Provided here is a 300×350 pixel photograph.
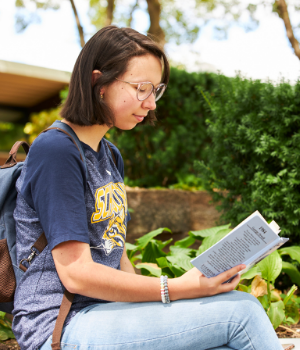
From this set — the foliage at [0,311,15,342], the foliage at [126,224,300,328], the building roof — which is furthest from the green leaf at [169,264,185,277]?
the building roof

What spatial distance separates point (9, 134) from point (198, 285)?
33.2ft

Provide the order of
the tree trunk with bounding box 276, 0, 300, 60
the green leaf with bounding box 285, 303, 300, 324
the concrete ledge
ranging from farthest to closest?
the tree trunk with bounding box 276, 0, 300, 60
the concrete ledge
the green leaf with bounding box 285, 303, 300, 324

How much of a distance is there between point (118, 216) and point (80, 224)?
1.15 feet

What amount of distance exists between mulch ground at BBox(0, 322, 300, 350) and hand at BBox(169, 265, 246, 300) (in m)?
1.28

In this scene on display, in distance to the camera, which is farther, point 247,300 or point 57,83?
point 57,83

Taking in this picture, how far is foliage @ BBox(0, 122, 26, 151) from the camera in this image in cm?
986

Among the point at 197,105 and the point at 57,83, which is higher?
the point at 197,105

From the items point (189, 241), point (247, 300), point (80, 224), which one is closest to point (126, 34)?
point (80, 224)

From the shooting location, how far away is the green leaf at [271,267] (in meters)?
2.28

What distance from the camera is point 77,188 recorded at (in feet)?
4.27

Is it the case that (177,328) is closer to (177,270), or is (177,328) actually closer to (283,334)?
(177,270)

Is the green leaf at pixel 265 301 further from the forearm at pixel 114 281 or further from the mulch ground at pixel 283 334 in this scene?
the forearm at pixel 114 281

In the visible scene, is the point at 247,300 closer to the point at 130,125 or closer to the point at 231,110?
the point at 130,125

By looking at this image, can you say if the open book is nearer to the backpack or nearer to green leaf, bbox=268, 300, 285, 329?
the backpack
